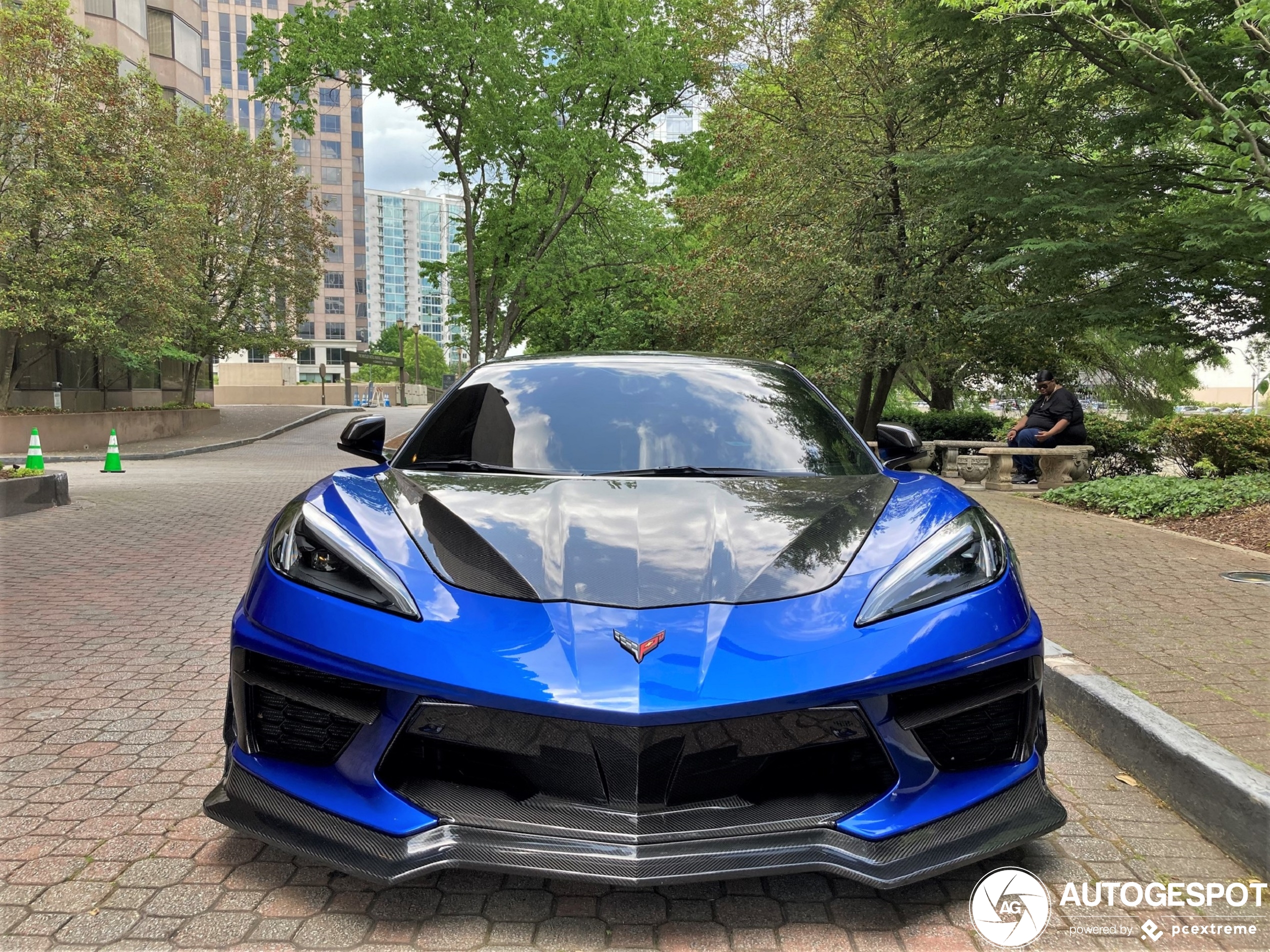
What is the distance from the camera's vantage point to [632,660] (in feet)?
6.79

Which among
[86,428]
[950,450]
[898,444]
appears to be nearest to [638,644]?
[898,444]

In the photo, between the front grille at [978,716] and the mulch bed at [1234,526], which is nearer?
the front grille at [978,716]

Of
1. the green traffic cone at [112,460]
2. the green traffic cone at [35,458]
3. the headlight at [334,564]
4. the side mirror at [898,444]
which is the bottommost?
the green traffic cone at [112,460]

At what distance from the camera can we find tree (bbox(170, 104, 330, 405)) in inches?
1170

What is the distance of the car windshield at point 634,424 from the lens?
329 centimetres

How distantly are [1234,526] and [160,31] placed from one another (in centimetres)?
4406

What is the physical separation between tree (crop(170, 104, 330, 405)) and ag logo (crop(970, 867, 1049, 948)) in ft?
97.1

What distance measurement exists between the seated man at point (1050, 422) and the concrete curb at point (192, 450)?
1902 cm

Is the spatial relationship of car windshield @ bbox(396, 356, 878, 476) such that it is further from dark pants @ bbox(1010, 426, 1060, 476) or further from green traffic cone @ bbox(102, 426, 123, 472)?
green traffic cone @ bbox(102, 426, 123, 472)

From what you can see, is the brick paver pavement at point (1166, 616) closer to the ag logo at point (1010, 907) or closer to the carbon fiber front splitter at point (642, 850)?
the ag logo at point (1010, 907)

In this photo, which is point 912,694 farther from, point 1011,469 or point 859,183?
point 859,183

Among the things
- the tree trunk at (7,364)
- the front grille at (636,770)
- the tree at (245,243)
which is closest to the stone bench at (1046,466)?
the front grille at (636,770)

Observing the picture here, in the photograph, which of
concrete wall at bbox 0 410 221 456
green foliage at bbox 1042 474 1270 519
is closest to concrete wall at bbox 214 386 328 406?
concrete wall at bbox 0 410 221 456

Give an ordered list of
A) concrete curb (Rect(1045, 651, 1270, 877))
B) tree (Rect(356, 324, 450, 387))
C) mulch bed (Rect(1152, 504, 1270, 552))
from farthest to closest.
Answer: tree (Rect(356, 324, 450, 387)), mulch bed (Rect(1152, 504, 1270, 552)), concrete curb (Rect(1045, 651, 1270, 877))
